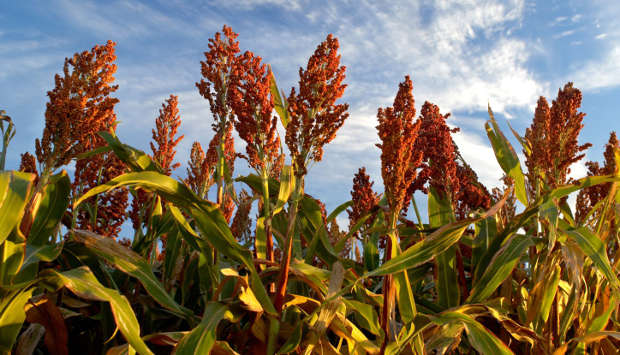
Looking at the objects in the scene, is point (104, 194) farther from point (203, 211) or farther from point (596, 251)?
point (596, 251)

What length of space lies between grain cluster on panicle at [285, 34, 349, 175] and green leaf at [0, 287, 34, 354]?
3.16ft

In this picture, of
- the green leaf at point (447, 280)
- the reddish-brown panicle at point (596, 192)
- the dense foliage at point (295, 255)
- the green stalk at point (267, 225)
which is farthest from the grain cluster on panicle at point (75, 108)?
the reddish-brown panicle at point (596, 192)

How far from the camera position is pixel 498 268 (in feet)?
5.78

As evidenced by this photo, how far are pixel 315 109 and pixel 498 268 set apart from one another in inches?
37.2

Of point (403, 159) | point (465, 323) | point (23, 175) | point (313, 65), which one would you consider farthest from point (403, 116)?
point (23, 175)

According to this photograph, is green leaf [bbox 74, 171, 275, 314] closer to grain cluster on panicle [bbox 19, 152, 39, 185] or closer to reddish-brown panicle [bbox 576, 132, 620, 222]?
grain cluster on panicle [bbox 19, 152, 39, 185]

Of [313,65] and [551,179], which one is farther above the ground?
[313,65]

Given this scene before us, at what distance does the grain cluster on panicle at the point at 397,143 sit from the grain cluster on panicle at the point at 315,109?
167 millimetres

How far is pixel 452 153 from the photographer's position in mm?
2232

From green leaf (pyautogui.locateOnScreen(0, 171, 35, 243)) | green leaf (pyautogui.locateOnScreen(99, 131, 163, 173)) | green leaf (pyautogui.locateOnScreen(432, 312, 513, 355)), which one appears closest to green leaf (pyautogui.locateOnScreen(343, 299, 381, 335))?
green leaf (pyautogui.locateOnScreen(432, 312, 513, 355))

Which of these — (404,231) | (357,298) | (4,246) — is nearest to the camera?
(4,246)

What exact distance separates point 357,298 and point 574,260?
2.77 feet

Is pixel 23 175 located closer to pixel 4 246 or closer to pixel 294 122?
pixel 4 246

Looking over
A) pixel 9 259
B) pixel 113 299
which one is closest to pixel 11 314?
pixel 9 259
